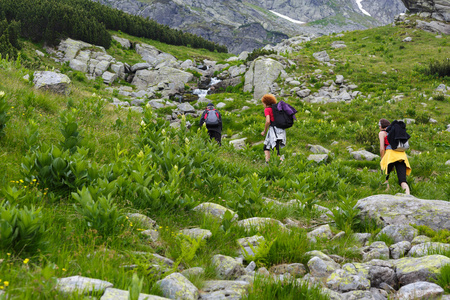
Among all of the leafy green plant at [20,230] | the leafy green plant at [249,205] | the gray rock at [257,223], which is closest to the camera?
the leafy green plant at [20,230]

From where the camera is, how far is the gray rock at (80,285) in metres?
1.82

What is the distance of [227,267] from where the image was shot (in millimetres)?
2838

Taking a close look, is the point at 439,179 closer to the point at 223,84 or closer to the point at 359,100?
the point at 359,100

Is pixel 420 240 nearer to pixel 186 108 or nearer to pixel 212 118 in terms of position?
pixel 212 118

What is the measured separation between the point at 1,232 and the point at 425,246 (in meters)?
4.48

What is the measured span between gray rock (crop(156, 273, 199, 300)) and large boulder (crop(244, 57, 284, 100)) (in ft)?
61.8

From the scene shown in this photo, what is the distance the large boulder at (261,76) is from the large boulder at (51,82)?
12.7m

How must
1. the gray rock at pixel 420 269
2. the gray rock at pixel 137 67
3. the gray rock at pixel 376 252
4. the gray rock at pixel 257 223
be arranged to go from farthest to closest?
1. the gray rock at pixel 137 67
2. the gray rock at pixel 257 223
3. the gray rock at pixel 376 252
4. the gray rock at pixel 420 269

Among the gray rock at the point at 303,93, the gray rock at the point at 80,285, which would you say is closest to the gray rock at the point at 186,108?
the gray rock at the point at 303,93

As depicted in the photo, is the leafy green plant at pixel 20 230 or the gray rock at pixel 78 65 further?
the gray rock at pixel 78 65

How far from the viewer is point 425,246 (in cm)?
344

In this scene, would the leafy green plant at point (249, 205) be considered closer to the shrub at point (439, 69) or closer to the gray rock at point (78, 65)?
the shrub at point (439, 69)

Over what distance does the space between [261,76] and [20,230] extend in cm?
2083

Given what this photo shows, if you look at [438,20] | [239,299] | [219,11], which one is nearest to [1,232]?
[239,299]
